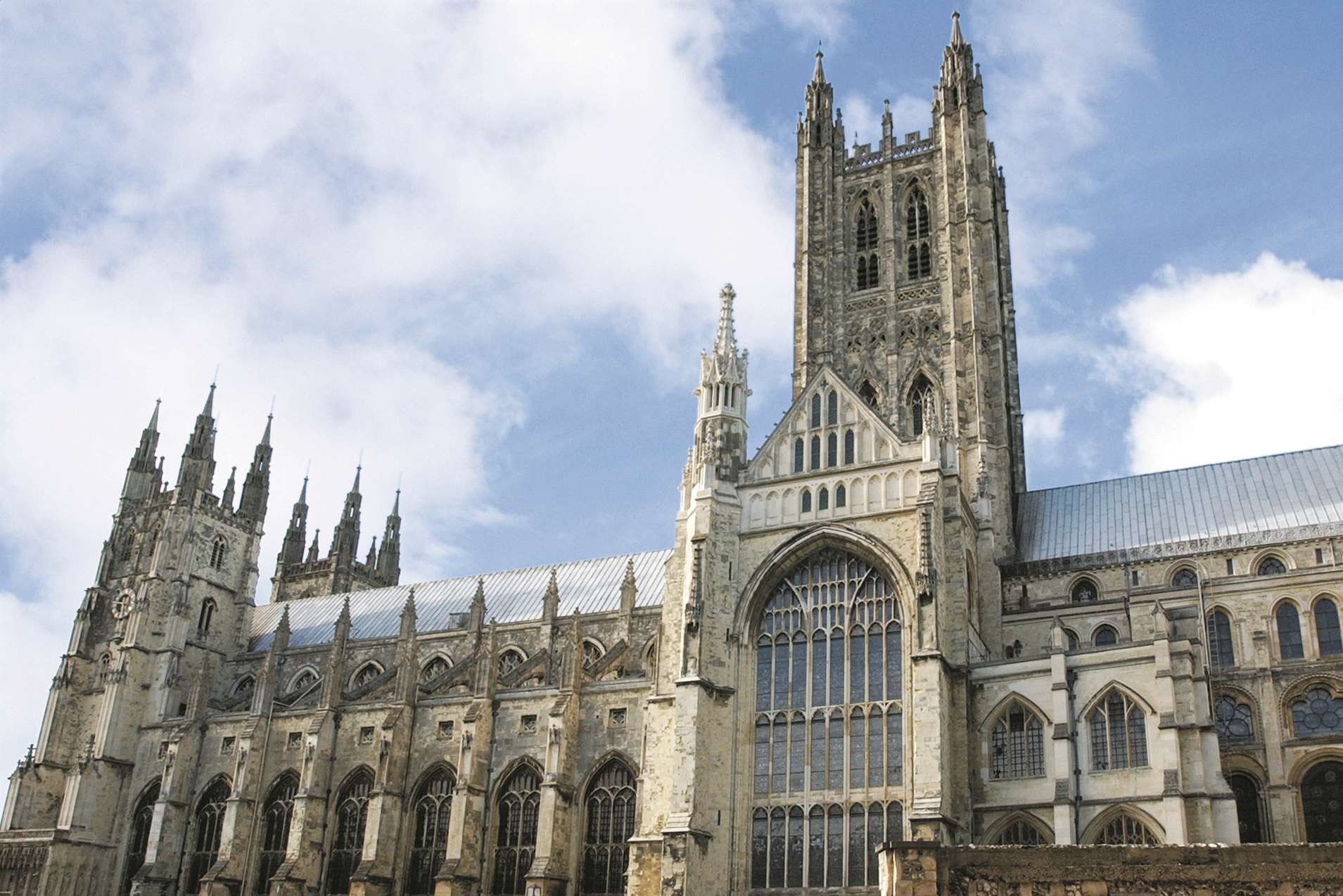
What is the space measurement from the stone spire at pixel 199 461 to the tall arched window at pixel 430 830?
2529 cm

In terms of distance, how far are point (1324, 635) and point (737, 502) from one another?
1838 centimetres

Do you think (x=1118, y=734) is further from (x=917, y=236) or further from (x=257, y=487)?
(x=257, y=487)

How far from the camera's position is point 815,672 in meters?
37.3

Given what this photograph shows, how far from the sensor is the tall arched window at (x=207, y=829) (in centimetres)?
5112

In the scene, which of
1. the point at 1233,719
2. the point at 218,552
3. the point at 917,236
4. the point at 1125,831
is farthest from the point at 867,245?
the point at 218,552

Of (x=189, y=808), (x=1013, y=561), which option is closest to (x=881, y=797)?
(x=1013, y=561)

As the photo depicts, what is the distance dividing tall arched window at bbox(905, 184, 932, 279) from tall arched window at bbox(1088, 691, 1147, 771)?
23.0 m

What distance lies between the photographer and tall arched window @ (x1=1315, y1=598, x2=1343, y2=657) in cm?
3744

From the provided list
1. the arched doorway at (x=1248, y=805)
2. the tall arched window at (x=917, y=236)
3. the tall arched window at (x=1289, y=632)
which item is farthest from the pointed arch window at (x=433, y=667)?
the tall arched window at (x=1289, y=632)

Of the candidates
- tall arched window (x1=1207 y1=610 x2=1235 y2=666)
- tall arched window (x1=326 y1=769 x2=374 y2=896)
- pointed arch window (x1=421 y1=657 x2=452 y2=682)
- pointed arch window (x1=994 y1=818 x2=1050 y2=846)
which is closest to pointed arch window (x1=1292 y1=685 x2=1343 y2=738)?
tall arched window (x1=1207 y1=610 x2=1235 y2=666)

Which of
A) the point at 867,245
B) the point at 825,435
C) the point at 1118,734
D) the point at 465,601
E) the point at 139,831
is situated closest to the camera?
the point at 1118,734

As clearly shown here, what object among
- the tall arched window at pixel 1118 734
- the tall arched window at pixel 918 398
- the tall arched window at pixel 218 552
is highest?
the tall arched window at pixel 918 398

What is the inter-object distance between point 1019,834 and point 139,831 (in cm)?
3997

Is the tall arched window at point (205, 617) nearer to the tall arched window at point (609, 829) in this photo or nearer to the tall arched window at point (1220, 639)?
the tall arched window at point (609, 829)
